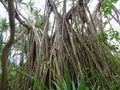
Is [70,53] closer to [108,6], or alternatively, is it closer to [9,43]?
[9,43]

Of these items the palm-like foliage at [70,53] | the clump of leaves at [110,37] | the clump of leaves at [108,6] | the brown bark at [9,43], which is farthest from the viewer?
the clump of leaves at [108,6]

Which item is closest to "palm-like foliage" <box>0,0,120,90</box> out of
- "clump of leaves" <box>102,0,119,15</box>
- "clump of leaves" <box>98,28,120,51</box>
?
"clump of leaves" <box>98,28,120,51</box>

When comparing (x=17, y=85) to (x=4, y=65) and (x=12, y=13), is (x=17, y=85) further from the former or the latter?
(x=12, y=13)

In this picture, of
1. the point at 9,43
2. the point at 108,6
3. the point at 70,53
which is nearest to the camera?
the point at 9,43

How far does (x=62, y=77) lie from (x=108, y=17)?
1.21 metres

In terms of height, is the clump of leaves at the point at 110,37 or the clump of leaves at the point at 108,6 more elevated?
the clump of leaves at the point at 108,6

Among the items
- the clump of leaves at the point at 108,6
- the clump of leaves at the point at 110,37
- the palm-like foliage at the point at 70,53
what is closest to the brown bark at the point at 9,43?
the palm-like foliage at the point at 70,53

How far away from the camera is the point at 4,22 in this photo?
2.50 m

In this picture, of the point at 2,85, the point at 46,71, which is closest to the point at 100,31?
the point at 46,71

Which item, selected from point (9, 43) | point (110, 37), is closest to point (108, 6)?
point (110, 37)

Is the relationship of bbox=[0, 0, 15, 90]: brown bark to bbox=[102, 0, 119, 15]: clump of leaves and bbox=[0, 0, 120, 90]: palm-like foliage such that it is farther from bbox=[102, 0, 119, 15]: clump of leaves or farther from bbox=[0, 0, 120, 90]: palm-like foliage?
bbox=[102, 0, 119, 15]: clump of leaves

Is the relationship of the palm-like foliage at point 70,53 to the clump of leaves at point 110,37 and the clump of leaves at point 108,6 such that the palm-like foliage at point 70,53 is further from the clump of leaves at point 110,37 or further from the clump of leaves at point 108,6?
the clump of leaves at point 108,6

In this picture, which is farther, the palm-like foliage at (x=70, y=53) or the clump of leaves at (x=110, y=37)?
the clump of leaves at (x=110, y=37)

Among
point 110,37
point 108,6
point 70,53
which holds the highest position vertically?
point 108,6
